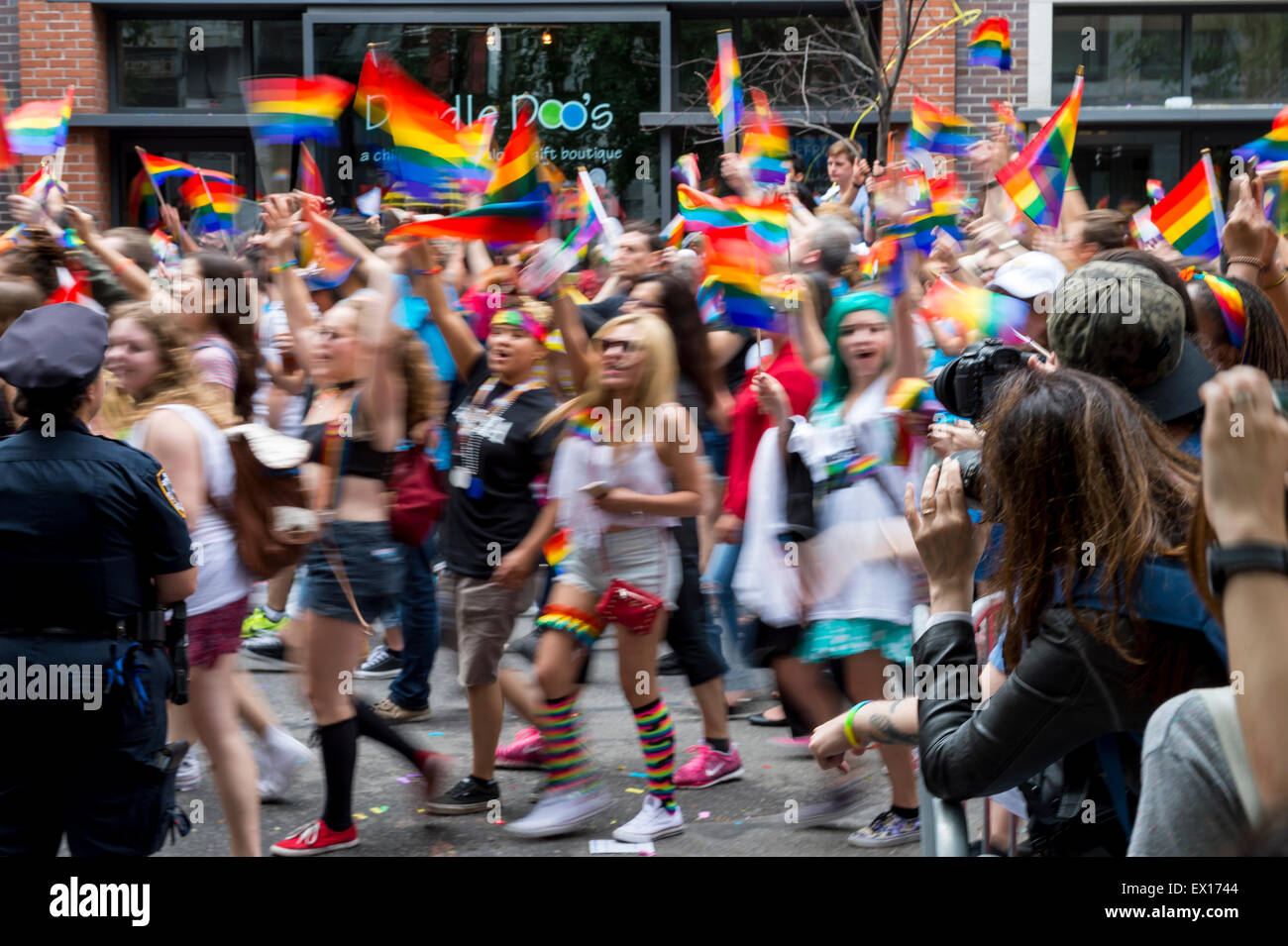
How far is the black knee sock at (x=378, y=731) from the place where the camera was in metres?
4.55

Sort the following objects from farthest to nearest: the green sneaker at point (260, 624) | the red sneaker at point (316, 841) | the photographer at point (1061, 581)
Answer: the green sneaker at point (260, 624) < the red sneaker at point (316, 841) < the photographer at point (1061, 581)

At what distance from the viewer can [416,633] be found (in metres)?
5.84

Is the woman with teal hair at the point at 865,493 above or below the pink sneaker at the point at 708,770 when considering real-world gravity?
above

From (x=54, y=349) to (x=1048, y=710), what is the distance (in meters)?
2.33

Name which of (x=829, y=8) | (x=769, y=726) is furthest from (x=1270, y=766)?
(x=829, y=8)

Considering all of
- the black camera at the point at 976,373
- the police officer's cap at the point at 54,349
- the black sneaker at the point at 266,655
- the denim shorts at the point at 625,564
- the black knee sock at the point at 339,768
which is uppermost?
the police officer's cap at the point at 54,349

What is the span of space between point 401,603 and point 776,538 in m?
2.05

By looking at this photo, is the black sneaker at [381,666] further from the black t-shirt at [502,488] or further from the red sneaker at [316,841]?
the red sneaker at [316,841]

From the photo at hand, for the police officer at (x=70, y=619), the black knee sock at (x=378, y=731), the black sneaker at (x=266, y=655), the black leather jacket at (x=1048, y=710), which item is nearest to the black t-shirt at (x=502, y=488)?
the black knee sock at (x=378, y=731)

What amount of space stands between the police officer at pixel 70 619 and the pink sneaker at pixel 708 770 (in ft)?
8.32

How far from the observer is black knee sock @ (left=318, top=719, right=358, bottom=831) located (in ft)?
14.5

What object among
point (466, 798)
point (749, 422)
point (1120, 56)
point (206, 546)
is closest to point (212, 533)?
point (206, 546)

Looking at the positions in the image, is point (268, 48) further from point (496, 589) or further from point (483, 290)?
point (496, 589)

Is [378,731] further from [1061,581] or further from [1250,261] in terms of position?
[1250,261]
